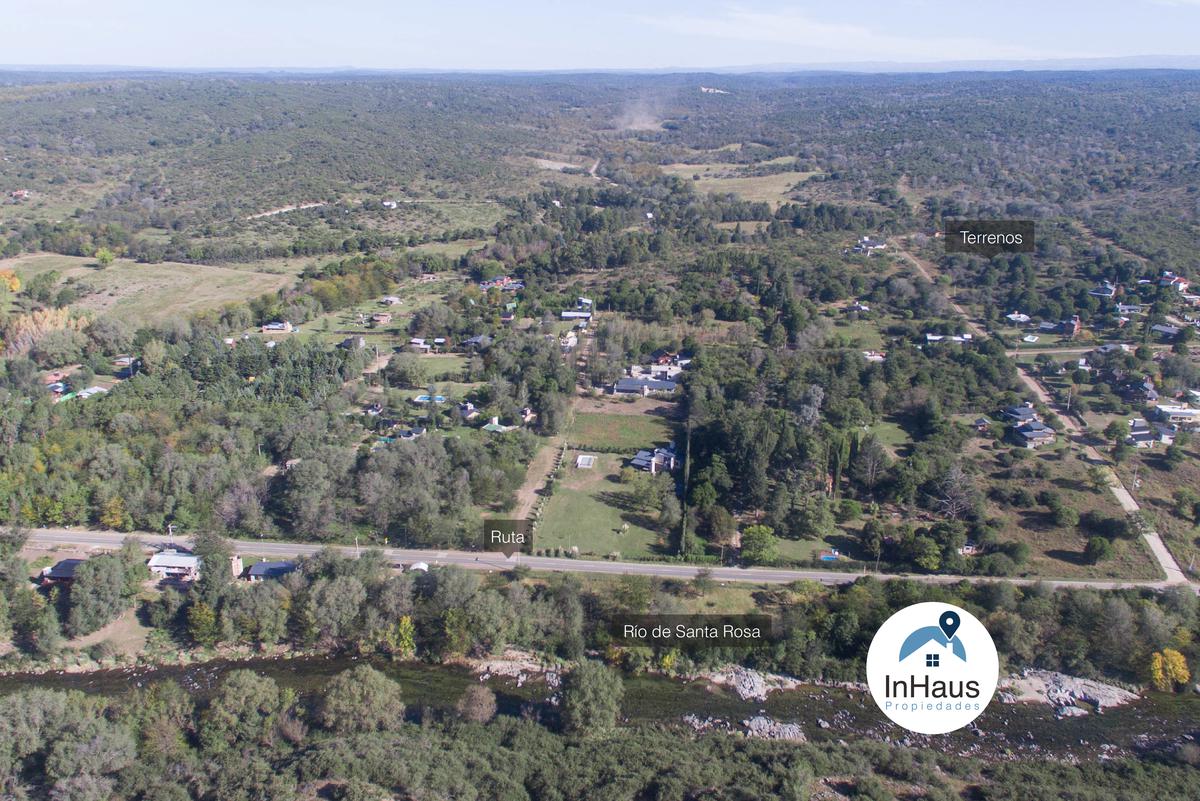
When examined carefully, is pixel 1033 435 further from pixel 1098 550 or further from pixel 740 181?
pixel 740 181

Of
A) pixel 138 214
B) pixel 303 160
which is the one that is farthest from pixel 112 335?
pixel 303 160

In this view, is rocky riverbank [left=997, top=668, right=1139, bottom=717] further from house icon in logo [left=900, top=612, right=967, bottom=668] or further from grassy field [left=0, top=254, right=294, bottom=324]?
grassy field [left=0, top=254, right=294, bottom=324]

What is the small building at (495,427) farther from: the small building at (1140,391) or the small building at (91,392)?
the small building at (1140,391)

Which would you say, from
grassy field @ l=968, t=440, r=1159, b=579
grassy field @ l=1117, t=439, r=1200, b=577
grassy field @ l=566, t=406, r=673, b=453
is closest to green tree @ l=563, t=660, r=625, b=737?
grassy field @ l=566, t=406, r=673, b=453

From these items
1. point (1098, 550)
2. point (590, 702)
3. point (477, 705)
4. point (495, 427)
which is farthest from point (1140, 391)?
point (477, 705)

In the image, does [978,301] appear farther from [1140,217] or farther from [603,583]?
[603,583]

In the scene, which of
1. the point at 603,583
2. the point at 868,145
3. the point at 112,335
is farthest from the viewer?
the point at 868,145

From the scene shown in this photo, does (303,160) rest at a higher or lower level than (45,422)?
higher
